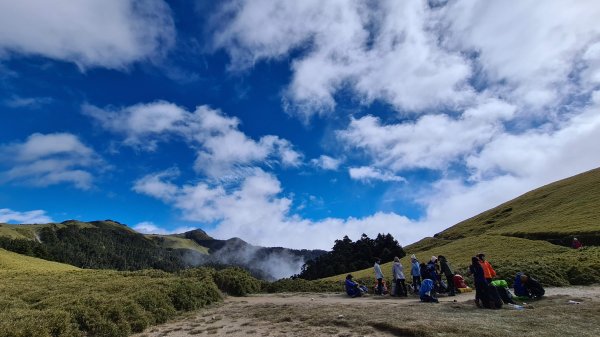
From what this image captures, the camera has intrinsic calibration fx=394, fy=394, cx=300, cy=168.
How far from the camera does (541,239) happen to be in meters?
51.5

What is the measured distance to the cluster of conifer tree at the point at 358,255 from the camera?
71.6 meters

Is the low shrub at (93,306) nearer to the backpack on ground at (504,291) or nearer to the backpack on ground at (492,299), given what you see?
the backpack on ground at (492,299)

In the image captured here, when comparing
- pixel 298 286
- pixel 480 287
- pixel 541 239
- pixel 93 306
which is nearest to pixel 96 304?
pixel 93 306

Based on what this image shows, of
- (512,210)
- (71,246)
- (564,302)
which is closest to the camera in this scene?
(564,302)

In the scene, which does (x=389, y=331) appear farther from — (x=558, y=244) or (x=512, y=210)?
(x=512, y=210)

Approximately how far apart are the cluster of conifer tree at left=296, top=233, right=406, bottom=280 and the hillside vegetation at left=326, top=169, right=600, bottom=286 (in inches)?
287

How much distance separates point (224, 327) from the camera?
52.6 ft

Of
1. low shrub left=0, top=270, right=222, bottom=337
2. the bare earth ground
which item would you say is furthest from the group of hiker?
low shrub left=0, top=270, right=222, bottom=337

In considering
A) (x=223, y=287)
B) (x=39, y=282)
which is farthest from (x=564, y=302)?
(x=39, y=282)

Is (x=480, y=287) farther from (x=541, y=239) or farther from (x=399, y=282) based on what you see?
(x=541, y=239)

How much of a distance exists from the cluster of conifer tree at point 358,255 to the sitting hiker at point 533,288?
5178 centimetres

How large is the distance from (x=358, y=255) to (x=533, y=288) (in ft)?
183

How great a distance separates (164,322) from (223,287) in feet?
40.2

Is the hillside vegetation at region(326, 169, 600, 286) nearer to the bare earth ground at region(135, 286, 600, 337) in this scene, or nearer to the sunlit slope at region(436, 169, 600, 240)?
the sunlit slope at region(436, 169, 600, 240)
